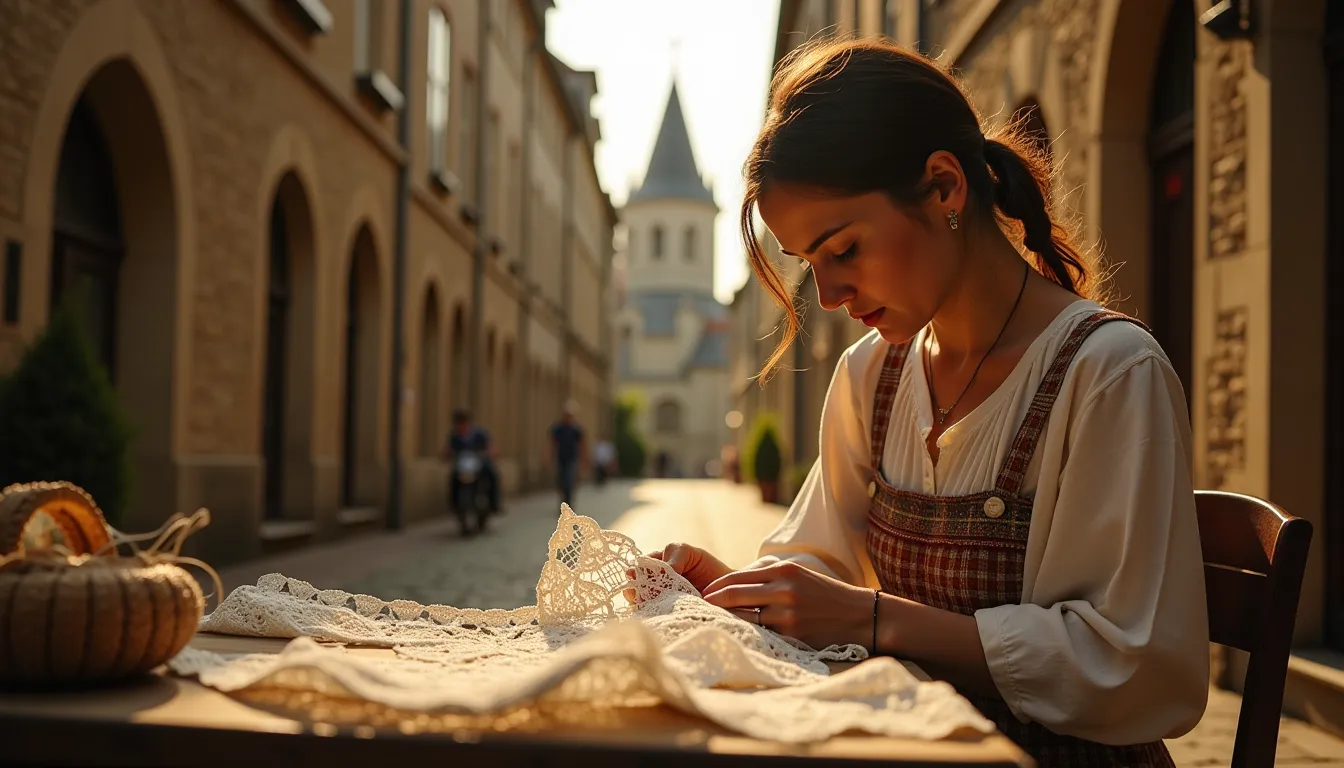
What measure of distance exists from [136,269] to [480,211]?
11334mm

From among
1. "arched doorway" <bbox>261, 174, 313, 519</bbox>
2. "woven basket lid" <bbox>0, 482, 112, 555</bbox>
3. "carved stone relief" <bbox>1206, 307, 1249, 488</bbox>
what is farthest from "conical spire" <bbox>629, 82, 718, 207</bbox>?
"woven basket lid" <bbox>0, 482, 112, 555</bbox>

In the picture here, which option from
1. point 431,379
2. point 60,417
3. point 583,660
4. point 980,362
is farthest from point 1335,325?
point 431,379

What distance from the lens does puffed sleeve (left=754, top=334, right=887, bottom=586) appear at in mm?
2160

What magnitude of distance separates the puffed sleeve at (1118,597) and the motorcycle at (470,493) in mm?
12331

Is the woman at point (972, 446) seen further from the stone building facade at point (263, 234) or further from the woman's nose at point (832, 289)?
the stone building facade at point (263, 234)

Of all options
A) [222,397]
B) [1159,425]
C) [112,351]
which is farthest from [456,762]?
[222,397]

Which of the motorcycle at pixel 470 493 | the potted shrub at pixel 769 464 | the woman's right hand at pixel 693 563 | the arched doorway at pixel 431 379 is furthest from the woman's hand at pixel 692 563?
the potted shrub at pixel 769 464

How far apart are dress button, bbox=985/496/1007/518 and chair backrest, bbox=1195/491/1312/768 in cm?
34

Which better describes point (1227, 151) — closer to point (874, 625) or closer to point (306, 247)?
point (874, 625)

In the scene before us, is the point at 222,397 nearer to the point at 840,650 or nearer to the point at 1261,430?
the point at 1261,430

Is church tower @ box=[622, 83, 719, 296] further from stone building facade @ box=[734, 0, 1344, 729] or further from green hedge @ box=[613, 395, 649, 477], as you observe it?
stone building facade @ box=[734, 0, 1344, 729]

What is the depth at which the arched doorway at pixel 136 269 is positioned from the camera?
803 centimetres

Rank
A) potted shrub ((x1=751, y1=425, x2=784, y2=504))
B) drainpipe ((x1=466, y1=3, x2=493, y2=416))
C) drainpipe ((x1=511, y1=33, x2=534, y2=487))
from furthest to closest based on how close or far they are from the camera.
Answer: drainpipe ((x1=511, y1=33, x2=534, y2=487)) < potted shrub ((x1=751, y1=425, x2=784, y2=504)) < drainpipe ((x1=466, y1=3, x2=493, y2=416))

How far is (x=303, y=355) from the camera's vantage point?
1145 cm
